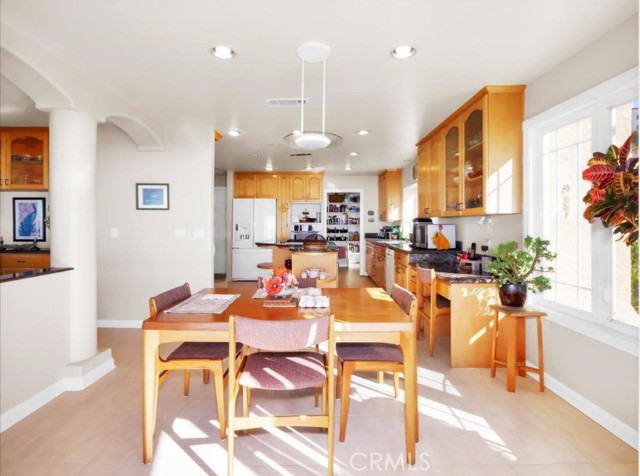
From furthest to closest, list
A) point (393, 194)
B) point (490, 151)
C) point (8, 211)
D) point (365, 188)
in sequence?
1. point (365, 188)
2. point (393, 194)
3. point (8, 211)
4. point (490, 151)

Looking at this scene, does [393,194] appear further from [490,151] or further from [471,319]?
[471,319]

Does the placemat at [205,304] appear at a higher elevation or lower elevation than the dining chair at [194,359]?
higher

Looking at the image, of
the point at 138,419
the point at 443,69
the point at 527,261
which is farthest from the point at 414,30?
the point at 138,419

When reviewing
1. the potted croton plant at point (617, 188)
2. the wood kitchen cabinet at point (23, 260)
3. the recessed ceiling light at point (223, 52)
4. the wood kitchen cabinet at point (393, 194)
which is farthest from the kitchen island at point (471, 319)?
the wood kitchen cabinet at point (23, 260)

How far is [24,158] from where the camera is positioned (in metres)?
4.12

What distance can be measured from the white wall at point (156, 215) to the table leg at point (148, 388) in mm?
2286

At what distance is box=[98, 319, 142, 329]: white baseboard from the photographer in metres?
4.08

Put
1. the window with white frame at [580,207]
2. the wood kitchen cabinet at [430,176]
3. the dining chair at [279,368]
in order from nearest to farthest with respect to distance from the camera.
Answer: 1. the dining chair at [279,368]
2. the window with white frame at [580,207]
3. the wood kitchen cabinet at [430,176]

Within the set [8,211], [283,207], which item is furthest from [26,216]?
[283,207]

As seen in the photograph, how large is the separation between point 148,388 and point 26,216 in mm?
4012

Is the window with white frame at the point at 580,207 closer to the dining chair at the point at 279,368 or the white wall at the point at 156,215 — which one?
the dining chair at the point at 279,368

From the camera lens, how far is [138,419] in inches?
87.0

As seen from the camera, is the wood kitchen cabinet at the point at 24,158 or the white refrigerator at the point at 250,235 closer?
the wood kitchen cabinet at the point at 24,158

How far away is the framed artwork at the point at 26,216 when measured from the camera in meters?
4.41
